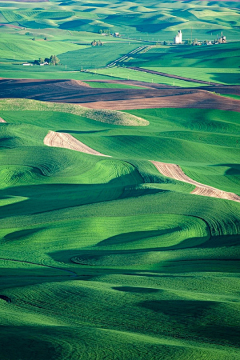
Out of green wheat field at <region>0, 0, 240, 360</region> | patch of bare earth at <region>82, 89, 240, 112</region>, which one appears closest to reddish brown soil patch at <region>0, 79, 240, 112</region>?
patch of bare earth at <region>82, 89, 240, 112</region>

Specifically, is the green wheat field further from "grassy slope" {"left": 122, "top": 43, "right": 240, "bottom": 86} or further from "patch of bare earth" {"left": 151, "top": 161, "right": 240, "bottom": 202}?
"grassy slope" {"left": 122, "top": 43, "right": 240, "bottom": 86}

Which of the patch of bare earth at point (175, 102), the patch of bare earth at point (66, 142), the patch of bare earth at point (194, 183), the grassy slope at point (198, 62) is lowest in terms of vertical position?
the patch of bare earth at point (194, 183)

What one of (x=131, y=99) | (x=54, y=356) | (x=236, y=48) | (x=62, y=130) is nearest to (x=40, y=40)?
(x=236, y=48)

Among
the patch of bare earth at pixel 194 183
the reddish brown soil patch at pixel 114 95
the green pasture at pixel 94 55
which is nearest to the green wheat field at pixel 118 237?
the patch of bare earth at pixel 194 183

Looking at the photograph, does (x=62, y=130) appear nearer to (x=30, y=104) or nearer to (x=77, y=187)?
(x=30, y=104)

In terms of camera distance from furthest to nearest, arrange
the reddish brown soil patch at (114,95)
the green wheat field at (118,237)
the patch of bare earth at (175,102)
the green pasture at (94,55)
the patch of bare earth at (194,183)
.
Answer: the green pasture at (94,55) → the reddish brown soil patch at (114,95) → the patch of bare earth at (175,102) → the patch of bare earth at (194,183) → the green wheat field at (118,237)

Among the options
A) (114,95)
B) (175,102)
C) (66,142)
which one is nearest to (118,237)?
(66,142)

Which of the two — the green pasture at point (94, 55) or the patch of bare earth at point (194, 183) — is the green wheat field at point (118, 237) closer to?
the patch of bare earth at point (194, 183)

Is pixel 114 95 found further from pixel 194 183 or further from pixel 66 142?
pixel 194 183
